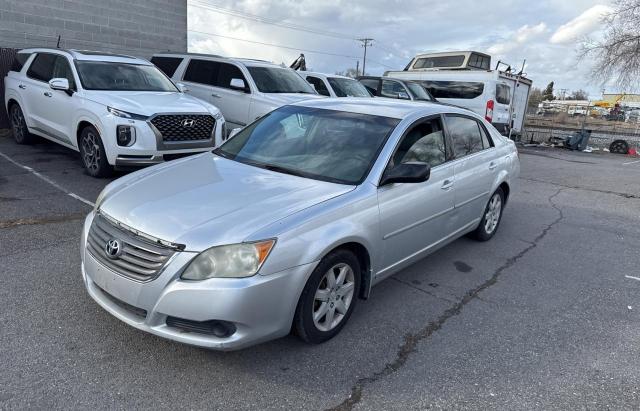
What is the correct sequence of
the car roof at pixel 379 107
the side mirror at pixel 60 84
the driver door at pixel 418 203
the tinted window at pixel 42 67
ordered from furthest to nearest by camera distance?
1. the tinted window at pixel 42 67
2. the side mirror at pixel 60 84
3. the car roof at pixel 379 107
4. the driver door at pixel 418 203

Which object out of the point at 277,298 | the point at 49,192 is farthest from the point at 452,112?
the point at 49,192

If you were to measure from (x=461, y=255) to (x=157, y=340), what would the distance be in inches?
130

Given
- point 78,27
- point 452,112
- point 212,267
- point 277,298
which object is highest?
point 78,27

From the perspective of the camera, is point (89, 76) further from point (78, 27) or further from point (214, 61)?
point (78, 27)

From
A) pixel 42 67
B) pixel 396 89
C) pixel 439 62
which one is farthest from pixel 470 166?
pixel 439 62

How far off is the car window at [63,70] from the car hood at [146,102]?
546mm

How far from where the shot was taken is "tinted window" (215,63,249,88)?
9078mm

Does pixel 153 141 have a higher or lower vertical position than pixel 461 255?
higher

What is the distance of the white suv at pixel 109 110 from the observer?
6.30 m

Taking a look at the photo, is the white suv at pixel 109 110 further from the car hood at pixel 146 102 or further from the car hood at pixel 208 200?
the car hood at pixel 208 200

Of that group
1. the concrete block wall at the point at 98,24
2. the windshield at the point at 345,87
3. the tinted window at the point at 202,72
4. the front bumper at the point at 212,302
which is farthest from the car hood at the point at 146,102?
the concrete block wall at the point at 98,24

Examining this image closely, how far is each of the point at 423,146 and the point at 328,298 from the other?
173 cm

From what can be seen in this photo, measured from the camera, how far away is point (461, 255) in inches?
200

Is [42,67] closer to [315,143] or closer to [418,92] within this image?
[315,143]
